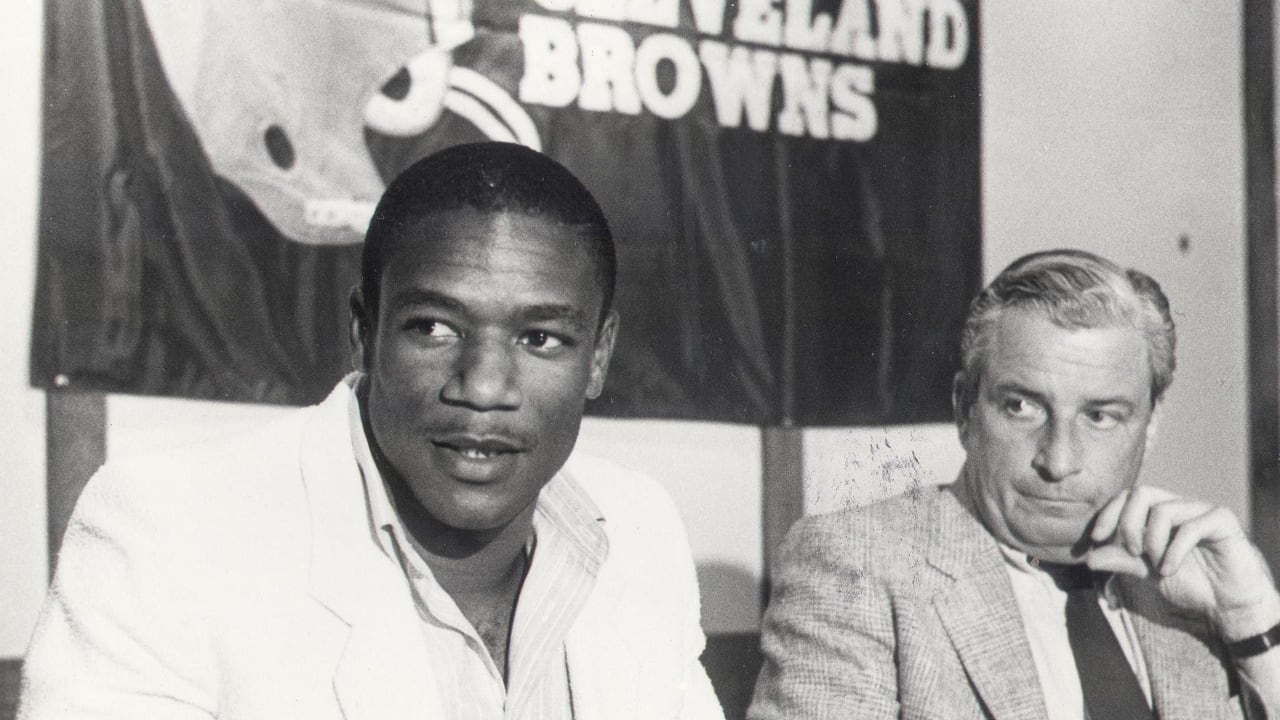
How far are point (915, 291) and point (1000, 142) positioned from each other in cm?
56

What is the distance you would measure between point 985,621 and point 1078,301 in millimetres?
543

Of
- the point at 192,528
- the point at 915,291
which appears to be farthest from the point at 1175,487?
the point at 192,528

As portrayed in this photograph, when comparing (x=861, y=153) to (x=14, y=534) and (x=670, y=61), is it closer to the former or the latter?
(x=670, y=61)

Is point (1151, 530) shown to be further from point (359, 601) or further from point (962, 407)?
point (359, 601)

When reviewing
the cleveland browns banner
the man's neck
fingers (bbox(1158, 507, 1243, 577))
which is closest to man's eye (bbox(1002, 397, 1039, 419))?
fingers (bbox(1158, 507, 1243, 577))

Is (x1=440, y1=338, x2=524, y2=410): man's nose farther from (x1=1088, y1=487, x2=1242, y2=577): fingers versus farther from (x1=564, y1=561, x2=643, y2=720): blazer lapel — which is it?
(x1=1088, y1=487, x2=1242, y2=577): fingers

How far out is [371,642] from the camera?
4.83 ft

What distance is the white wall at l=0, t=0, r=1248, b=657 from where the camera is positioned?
134 inches

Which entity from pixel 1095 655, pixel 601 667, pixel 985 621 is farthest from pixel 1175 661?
pixel 601 667

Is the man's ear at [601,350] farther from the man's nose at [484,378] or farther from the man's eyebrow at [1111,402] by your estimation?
the man's eyebrow at [1111,402]

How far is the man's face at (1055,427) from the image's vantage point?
220cm

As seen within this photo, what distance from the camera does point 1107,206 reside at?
3.90 meters

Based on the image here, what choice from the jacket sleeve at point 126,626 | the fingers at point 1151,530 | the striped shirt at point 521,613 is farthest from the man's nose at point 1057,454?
the jacket sleeve at point 126,626

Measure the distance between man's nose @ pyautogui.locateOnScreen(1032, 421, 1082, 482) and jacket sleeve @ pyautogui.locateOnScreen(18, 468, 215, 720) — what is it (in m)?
1.36
